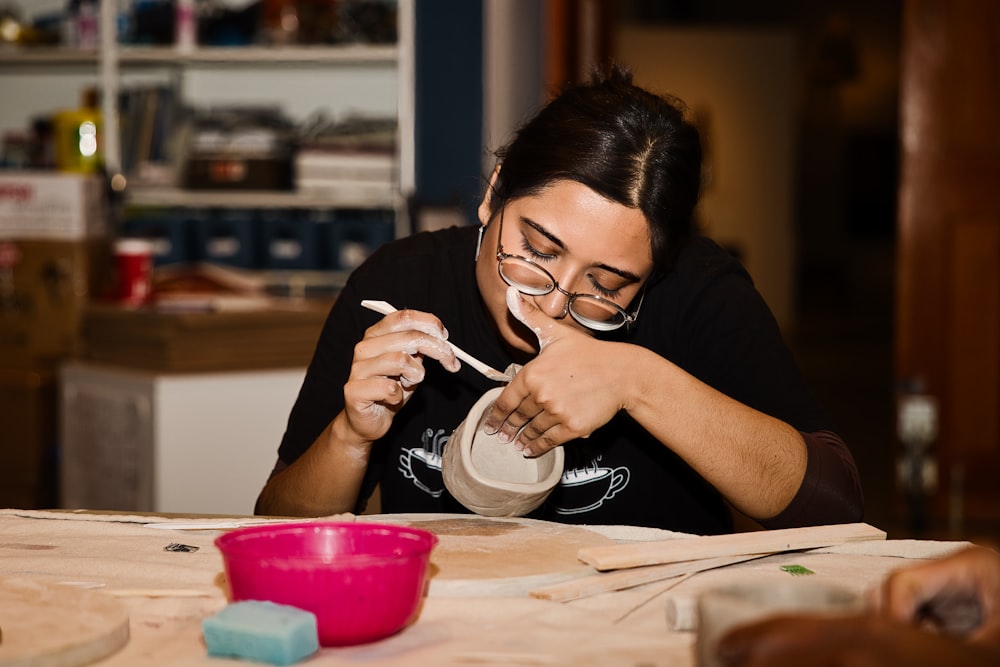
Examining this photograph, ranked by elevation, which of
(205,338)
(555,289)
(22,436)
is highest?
(555,289)

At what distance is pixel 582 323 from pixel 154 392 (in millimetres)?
1614

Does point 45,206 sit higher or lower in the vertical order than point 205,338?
higher

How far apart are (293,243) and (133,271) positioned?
705 mm

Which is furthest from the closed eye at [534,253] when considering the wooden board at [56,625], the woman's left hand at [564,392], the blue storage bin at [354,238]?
the blue storage bin at [354,238]

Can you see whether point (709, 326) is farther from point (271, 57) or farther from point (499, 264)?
point (271, 57)

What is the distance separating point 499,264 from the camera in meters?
1.47

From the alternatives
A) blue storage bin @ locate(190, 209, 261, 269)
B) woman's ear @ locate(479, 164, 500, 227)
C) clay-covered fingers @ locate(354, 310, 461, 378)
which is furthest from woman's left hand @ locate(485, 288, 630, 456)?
blue storage bin @ locate(190, 209, 261, 269)

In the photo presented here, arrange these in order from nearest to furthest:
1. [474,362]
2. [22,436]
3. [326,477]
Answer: [474,362] → [326,477] → [22,436]

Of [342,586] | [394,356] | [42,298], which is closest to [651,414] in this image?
[394,356]

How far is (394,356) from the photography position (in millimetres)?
1351

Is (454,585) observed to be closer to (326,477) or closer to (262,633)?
(262,633)

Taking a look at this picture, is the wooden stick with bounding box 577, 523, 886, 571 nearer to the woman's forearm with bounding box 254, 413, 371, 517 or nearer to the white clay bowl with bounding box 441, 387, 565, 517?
the white clay bowl with bounding box 441, 387, 565, 517

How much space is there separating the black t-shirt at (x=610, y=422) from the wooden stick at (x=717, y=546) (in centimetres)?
36

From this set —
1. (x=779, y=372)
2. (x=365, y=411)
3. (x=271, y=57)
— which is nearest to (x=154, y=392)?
(x=271, y=57)
